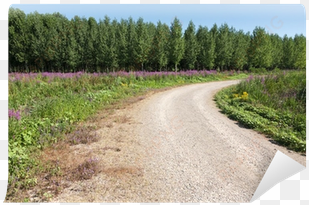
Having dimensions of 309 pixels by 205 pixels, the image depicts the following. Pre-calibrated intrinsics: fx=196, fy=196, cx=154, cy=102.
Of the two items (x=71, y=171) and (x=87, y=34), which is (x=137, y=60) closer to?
(x=87, y=34)

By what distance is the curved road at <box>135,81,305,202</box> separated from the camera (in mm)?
3256

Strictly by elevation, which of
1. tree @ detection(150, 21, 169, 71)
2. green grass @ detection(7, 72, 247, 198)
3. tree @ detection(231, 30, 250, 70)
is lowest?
green grass @ detection(7, 72, 247, 198)

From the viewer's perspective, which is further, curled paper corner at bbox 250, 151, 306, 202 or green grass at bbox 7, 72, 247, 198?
green grass at bbox 7, 72, 247, 198

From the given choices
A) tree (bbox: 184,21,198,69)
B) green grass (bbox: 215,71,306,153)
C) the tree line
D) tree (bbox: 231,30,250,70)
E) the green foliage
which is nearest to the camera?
green grass (bbox: 215,71,306,153)

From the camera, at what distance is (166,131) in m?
6.12

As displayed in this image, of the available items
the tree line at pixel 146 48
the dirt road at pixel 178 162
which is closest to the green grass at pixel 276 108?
the dirt road at pixel 178 162

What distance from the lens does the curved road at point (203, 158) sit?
326 cm

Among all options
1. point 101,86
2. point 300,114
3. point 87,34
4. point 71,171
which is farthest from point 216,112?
point 87,34

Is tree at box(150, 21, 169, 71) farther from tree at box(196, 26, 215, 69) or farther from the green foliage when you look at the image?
the green foliage

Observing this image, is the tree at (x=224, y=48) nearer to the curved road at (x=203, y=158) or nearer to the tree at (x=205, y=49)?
the tree at (x=205, y=49)

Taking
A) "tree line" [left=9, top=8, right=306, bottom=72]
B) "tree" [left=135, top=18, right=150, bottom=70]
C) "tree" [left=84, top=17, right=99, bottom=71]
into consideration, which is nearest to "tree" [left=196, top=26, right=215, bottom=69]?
→ "tree line" [left=9, top=8, right=306, bottom=72]

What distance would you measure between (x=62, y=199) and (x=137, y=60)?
21760 millimetres

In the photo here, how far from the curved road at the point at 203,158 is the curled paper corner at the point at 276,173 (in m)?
0.14

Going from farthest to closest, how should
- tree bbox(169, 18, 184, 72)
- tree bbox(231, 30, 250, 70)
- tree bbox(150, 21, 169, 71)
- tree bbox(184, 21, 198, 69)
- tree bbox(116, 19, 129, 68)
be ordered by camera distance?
tree bbox(116, 19, 129, 68)
tree bbox(184, 21, 198, 69)
tree bbox(150, 21, 169, 71)
tree bbox(169, 18, 184, 72)
tree bbox(231, 30, 250, 70)
